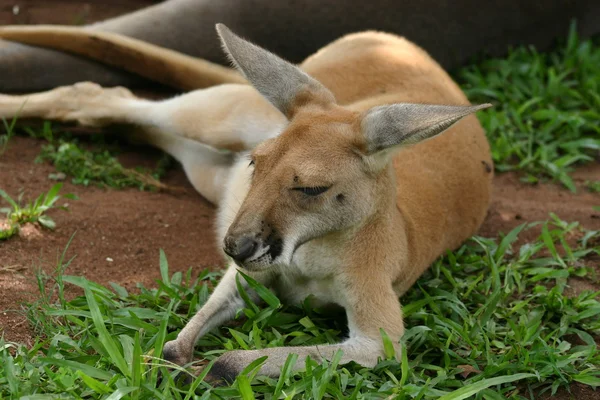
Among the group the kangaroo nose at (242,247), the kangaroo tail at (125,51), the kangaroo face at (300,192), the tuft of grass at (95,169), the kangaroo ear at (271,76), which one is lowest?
the tuft of grass at (95,169)

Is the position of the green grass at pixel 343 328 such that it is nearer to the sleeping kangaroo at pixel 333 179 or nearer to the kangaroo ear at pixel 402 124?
the sleeping kangaroo at pixel 333 179

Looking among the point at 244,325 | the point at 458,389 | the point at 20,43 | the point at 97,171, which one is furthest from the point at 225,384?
the point at 20,43

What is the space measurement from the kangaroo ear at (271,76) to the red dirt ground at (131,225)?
1012 millimetres

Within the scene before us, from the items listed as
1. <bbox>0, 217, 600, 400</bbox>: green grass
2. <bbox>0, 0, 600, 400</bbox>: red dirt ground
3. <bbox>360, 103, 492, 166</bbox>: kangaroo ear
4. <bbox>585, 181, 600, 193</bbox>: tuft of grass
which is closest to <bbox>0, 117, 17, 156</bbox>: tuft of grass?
<bbox>0, 0, 600, 400</bbox>: red dirt ground

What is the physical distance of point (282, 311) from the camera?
3.83m

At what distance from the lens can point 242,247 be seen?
3.12 metres

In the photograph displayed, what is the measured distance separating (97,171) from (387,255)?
1999 millimetres

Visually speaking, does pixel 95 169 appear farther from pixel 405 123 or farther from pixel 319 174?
pixel 405 123

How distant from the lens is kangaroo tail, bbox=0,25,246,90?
5.44 meters

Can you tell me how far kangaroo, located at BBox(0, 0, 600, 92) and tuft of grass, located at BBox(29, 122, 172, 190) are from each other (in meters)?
0.61

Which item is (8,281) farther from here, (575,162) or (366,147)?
(575,162)

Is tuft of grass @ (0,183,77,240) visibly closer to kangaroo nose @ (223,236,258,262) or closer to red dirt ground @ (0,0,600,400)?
red dirt ground @ (0,0,600,400)

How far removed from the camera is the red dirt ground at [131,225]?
385 centimetres

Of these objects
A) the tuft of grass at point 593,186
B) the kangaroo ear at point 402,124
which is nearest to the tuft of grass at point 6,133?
the kangaroo ear at point 402,124
